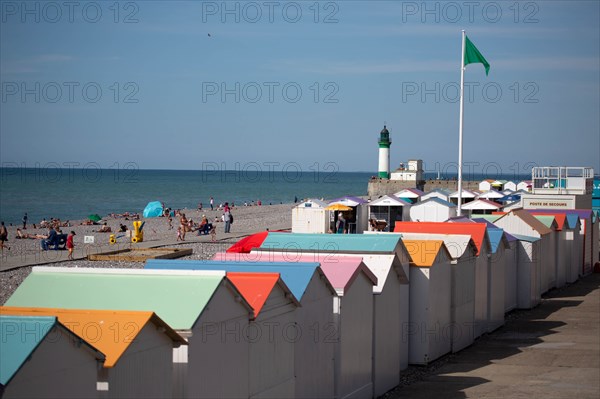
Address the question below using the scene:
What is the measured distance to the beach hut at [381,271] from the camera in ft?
46.6

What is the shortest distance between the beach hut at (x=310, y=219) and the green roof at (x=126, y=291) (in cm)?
2980

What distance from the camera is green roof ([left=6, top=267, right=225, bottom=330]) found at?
353 inches

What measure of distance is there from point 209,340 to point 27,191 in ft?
405

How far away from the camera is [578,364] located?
16.0 m

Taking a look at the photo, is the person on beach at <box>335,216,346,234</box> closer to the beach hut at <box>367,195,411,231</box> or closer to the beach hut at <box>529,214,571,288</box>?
the beach hut at <box>367,195,411,231</box>

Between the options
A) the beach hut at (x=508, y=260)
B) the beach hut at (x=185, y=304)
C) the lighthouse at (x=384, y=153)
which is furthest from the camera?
the lighthouse at (x=384, y=153)

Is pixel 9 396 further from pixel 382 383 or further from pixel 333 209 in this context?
pixel 333 209

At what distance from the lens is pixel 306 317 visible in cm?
1146

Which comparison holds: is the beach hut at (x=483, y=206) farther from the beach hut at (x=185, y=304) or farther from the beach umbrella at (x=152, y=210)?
the beach hut at (x=185, y=304)

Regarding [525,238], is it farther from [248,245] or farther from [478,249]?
[248,245]

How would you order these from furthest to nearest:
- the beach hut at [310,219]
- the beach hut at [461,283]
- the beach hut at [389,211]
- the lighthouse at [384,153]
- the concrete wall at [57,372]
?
the lighthouse at [384,153], the beach hut at [389,211], the beach hut at [310,219], the beach hut at [461,283], the concrete wall at [57,372]

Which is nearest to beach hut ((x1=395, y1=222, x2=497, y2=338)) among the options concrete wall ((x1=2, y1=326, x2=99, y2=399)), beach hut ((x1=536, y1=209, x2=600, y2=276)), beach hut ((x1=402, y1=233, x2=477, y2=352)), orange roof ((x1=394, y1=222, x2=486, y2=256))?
orange roof ((x1=394, y1=222, x2=486, y2=256))

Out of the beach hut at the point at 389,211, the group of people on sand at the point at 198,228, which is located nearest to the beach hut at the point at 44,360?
the group of people on sand at the point at 198,228

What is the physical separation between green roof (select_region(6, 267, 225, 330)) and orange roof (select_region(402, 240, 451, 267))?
7.38 meters
